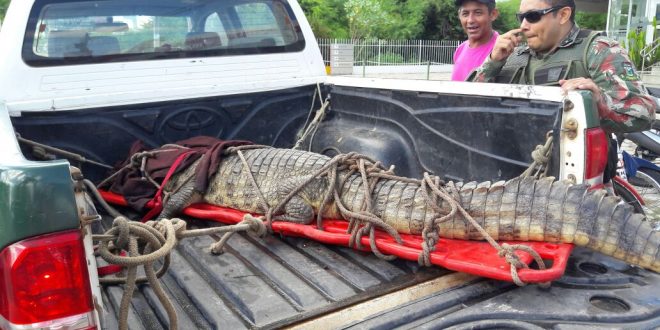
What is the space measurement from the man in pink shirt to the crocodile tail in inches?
84.0

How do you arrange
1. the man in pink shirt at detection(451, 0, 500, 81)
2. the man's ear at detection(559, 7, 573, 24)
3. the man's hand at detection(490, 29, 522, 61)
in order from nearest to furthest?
the man's ear at detection(559, 7, 573, 24)
the man's hand at detection(490, 29, 522, 61)
the man in pink shirt at detection(451, 0, 500, 81)

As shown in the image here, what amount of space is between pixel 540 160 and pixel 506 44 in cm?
126

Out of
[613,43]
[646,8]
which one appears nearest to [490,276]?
[613,43]

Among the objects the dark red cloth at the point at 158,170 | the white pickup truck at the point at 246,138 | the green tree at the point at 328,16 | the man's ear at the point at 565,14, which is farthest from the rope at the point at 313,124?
the green tree at the point at 328,16

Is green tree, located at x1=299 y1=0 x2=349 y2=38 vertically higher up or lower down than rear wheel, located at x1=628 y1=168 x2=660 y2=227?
higher up

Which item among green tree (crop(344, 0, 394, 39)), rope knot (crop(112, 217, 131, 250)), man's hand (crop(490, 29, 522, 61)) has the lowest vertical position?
rope knot (crop(112, 217, 131, 250))

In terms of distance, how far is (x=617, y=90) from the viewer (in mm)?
2512

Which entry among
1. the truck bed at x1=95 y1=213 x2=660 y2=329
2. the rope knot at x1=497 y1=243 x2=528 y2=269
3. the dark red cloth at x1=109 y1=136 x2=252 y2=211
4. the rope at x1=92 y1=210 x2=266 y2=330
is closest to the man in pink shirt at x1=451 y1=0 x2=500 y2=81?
the dark red cloth at x1=109 y1=136 x2=252 y2=211

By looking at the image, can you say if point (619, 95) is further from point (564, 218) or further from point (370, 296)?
point (370, 296)

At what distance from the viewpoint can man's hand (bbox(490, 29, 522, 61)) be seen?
122 inches

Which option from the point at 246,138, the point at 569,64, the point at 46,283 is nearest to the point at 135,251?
the point at 46,283

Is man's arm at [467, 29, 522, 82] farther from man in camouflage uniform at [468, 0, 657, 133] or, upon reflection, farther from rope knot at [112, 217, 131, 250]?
rope knot at [112, 217, 131, 250]

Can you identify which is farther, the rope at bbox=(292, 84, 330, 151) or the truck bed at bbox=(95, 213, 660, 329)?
the rope at bbox=(292, 84, 330, 151)

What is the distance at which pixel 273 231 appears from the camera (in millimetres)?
2438
